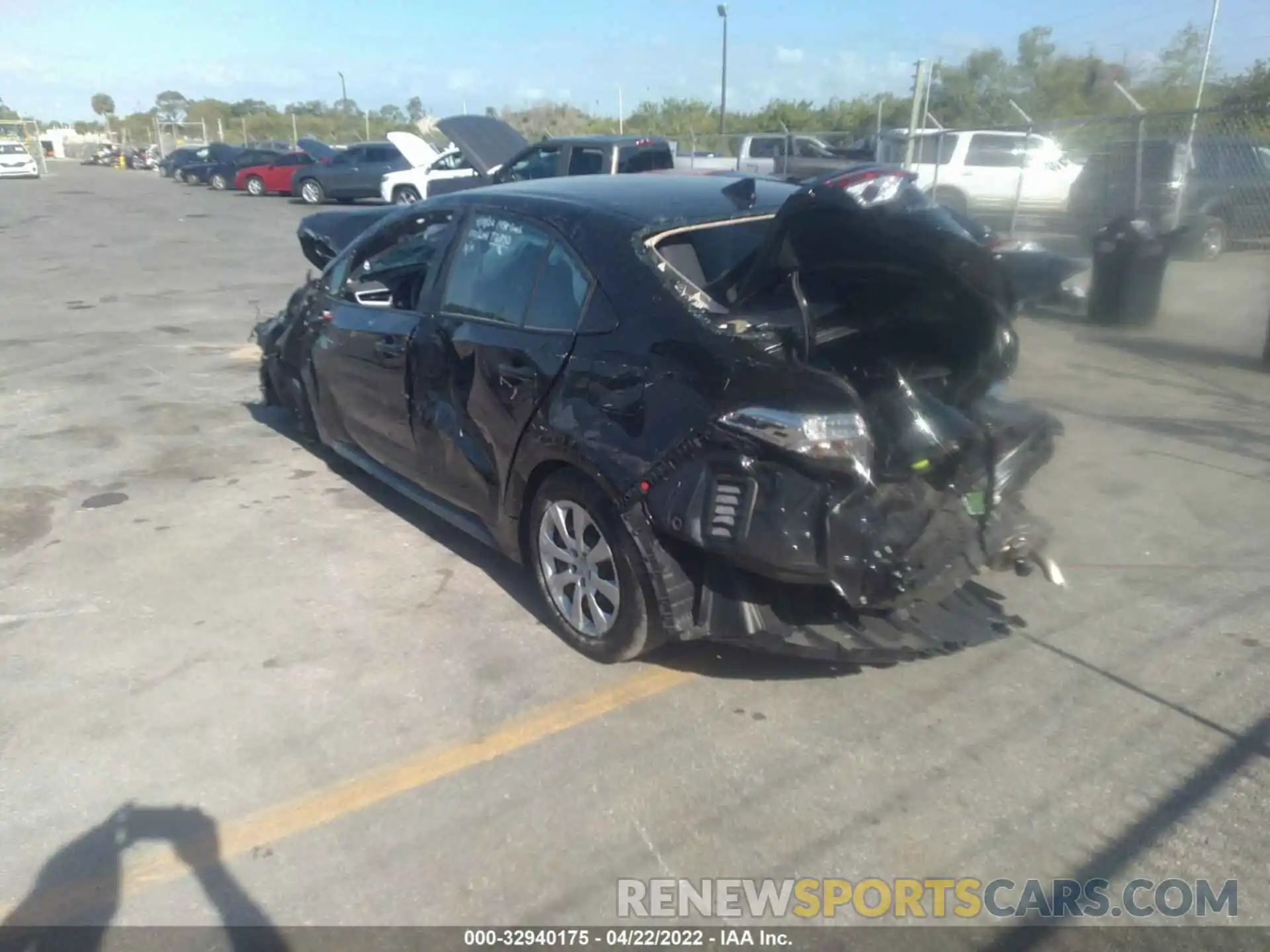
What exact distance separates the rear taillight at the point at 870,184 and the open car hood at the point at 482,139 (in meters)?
11.4

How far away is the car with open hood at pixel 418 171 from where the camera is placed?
67.6 ft

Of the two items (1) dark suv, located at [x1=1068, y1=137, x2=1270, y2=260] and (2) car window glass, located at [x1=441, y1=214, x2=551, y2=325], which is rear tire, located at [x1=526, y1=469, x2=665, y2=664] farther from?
(1) dark suv, located at [x1=1068, y1=137, x2=1270, y2=260]

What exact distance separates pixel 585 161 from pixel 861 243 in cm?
1164

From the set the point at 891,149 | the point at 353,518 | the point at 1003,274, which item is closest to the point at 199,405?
the point at 353,518

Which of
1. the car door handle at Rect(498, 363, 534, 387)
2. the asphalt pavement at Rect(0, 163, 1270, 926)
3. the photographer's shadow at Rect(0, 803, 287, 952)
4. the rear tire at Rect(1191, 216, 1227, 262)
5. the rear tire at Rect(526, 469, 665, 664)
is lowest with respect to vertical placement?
the photographer's shadow at Rect(0, 803, 287, 952)

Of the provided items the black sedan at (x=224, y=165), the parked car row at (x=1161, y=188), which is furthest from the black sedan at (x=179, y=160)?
the parked car row at (x=1161, y=188)

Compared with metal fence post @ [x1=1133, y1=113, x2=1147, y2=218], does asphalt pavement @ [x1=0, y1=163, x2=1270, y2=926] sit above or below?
below

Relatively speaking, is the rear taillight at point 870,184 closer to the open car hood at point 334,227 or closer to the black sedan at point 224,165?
the open car hood at point 334,227

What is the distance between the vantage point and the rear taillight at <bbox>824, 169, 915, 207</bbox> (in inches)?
136

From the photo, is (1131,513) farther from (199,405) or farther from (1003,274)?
(199,405)

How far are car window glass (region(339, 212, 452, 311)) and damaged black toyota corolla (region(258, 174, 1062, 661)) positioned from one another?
72 cm

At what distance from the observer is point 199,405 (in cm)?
797

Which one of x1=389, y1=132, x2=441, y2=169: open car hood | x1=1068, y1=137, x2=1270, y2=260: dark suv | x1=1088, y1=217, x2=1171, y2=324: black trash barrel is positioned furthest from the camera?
x1=389, y1=132, x2=441, y2=169: open car hood

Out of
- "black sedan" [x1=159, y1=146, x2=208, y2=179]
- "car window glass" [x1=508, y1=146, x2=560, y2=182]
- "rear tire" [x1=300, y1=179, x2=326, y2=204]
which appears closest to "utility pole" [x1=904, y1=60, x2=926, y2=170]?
"car window glass" [x1=508, y1=146, x2=560, y2=182]
